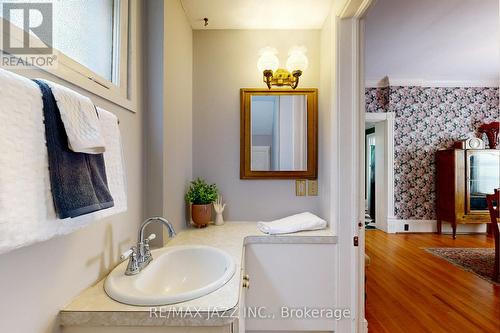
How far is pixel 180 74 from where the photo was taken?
1.91 metres

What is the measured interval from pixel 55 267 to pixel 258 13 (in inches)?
78.5

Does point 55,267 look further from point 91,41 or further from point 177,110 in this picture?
point 177,110

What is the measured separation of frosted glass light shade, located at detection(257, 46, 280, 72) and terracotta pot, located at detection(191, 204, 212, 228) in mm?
1153

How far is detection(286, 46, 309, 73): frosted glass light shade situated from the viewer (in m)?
2.04

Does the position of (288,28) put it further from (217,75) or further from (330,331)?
(330,331)

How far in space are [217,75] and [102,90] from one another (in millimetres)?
1256

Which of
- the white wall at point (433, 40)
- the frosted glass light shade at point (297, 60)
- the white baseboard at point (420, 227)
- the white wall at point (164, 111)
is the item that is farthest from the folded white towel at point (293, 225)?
the white baseboard at point (420, 227)

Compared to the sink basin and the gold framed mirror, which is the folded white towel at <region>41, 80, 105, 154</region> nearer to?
the sink basin

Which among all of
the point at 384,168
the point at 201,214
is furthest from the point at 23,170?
the point at 384,168

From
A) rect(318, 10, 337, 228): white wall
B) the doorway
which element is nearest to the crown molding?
the doorway

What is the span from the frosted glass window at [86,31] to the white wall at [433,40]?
7.60 feet

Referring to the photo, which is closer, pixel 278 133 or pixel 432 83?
pixel 278 133

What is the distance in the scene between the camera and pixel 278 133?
2.20m

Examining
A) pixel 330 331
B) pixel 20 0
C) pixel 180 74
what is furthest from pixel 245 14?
pixel 330 331
